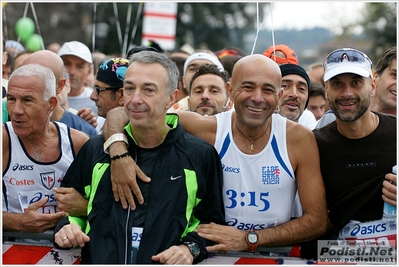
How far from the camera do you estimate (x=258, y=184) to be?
12.7ft

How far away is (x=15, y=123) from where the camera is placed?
4.00 meters

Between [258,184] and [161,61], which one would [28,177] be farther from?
[258,184]

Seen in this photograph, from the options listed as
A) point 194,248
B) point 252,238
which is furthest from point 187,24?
point 194,248

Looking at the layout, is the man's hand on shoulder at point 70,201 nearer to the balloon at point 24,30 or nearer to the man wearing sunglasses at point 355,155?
the man wearing sunglasses at point 355,155

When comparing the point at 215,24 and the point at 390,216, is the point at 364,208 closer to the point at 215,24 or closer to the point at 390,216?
the point at 390,216

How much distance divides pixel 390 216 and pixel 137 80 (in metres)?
1.91

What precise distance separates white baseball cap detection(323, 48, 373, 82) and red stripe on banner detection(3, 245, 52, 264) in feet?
7.62

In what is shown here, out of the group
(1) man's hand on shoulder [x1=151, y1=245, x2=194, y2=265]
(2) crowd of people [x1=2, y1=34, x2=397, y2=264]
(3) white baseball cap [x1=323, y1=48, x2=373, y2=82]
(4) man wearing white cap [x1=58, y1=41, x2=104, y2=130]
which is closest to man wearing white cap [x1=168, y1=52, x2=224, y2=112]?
(4) man wearing white cap [x1=58, y1=41, x2=104, y2=130]

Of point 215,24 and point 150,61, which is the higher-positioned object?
point 215,24

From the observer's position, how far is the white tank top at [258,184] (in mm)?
3877

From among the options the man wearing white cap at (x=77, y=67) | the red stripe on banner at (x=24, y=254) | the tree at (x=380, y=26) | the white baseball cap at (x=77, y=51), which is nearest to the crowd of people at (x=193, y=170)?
the red stripe on banner at (x=24, y=254)

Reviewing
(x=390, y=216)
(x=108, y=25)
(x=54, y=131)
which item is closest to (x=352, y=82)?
(x=390, y=216)

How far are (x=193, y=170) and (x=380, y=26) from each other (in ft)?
91.6

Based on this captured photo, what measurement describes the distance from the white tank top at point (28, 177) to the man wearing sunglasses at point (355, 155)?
1865 mm
